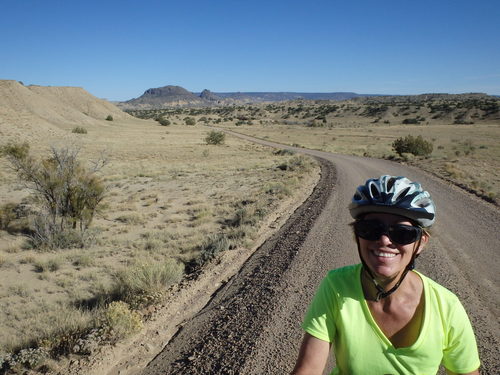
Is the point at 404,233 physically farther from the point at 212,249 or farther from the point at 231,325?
the point at 212,249

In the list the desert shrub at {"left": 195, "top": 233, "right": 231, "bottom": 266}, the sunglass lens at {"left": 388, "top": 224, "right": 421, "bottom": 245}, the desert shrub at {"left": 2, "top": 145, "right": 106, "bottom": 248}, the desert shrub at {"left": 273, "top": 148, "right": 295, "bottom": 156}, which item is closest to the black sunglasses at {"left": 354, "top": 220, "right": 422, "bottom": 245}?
the sunglass lens at {"left": 388, "top": 224, "right": 421, "bottom": 245}

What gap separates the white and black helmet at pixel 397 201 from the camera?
7.27ft

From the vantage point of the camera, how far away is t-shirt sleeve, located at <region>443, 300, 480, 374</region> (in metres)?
1.86

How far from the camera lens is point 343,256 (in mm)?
7316

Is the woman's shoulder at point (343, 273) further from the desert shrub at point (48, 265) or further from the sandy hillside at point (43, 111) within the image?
the sandy hillside at point (43, 111)

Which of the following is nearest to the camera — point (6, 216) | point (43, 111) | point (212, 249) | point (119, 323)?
point (119, 323)

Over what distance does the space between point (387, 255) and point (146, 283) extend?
17.2 feet

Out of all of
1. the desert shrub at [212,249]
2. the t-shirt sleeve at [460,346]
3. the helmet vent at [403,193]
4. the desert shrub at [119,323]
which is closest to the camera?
the t-shirt sleeve at [460,346]

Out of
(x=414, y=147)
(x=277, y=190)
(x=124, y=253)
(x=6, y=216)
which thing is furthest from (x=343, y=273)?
(x=414, y=147)

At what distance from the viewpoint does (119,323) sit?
475 centimetres

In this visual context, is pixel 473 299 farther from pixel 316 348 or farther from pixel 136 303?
pixel 136 303

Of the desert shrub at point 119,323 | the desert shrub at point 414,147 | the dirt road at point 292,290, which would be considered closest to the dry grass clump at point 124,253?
the desert shrub at point 119,323

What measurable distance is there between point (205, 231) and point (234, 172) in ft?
42.7

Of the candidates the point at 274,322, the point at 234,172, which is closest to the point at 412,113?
the point at 234,172
